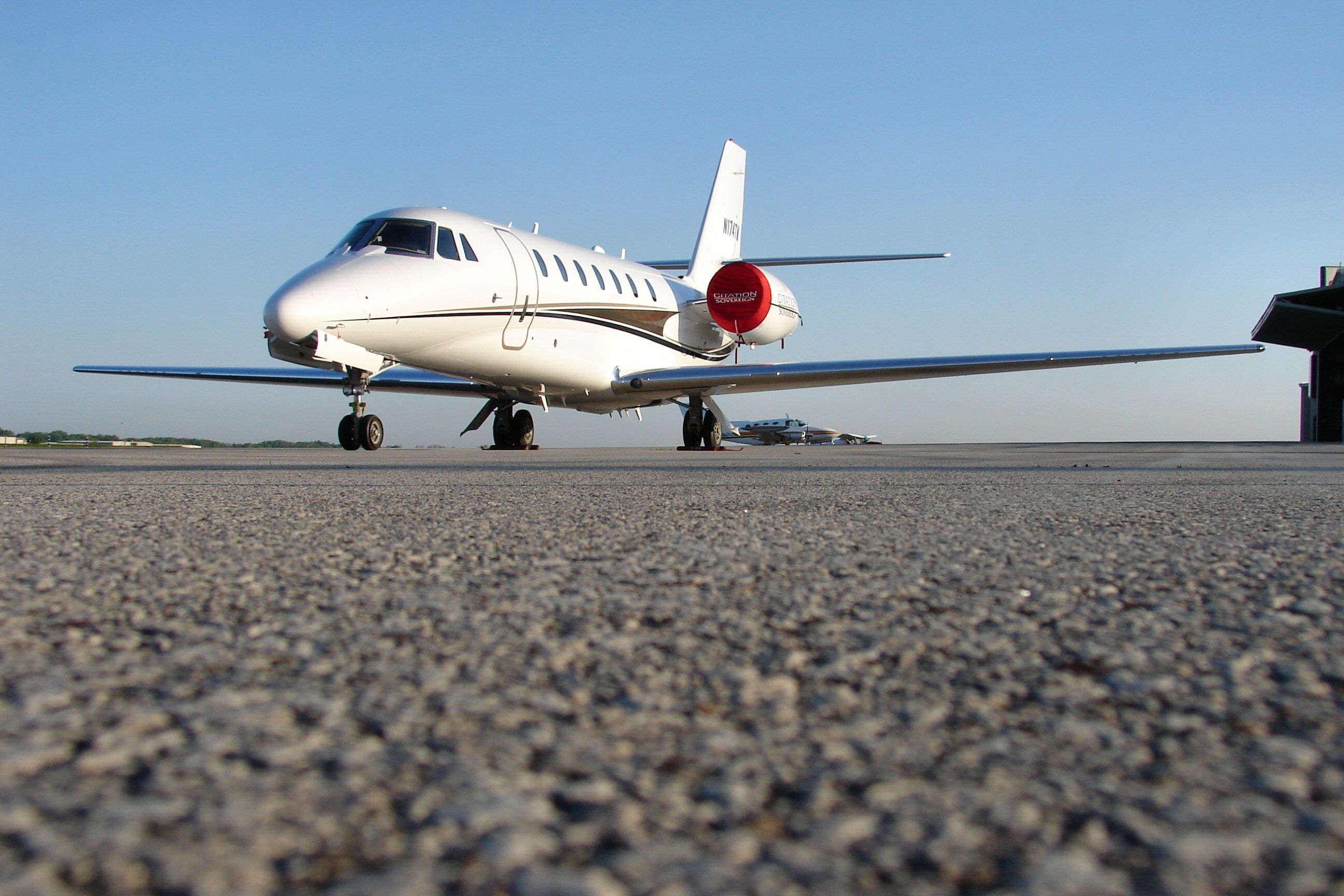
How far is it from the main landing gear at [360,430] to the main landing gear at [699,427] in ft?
19.5

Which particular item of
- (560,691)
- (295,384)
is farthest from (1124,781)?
(295,384)

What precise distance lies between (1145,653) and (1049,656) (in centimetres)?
11

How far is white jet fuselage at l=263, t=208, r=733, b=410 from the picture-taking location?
28.7 feet

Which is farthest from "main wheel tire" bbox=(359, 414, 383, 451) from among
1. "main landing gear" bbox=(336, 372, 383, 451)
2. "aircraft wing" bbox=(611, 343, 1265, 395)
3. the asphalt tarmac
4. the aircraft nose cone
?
the asphalt tarmac

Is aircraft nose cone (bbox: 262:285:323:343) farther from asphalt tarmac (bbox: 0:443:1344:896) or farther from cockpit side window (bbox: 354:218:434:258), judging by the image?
asphalt tarmac (bbox: 0:443:1344:896)

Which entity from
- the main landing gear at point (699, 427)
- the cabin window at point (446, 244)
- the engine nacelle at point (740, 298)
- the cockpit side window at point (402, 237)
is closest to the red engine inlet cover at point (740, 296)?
the engine nacelle at point (740, 298)

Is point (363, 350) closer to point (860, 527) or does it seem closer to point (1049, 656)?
point (860, 527)

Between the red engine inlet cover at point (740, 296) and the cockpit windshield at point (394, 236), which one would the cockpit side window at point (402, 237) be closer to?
the cockpit windshield at point (394, 236)

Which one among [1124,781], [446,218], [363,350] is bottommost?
[1124,781]

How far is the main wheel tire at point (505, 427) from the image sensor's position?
14.8 m

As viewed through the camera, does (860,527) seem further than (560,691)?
Yes

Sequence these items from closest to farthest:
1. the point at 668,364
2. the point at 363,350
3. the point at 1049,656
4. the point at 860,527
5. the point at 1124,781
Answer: the point at 1124,781 < the point at 1049,656 < the point at 860,527 < the point at 363,350 < the point at 668,364

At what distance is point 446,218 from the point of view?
10469mm

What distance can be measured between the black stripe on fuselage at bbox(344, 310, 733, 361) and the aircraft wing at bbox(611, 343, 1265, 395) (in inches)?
26.6
